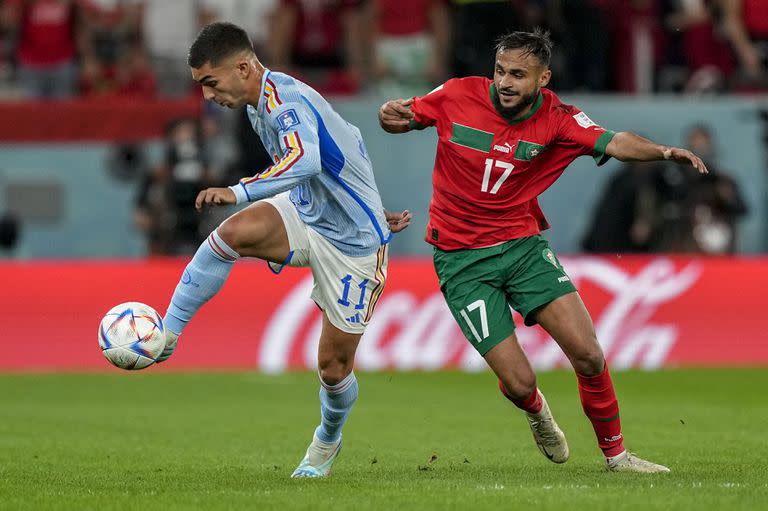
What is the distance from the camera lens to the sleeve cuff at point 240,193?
6863 millimetres

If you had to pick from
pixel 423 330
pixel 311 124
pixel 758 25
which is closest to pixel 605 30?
pixel 758 25

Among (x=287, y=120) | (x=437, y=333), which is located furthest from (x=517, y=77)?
(x=437, y=333)

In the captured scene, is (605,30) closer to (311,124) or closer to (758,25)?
(758,25)

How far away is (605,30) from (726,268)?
3.80 metres

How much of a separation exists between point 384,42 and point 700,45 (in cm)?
424

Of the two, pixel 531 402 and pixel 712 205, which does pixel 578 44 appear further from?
pixel 531 402

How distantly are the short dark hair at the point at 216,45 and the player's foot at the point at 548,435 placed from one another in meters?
2.63

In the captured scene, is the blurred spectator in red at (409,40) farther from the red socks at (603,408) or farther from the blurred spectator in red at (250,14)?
the red socks at (603,408)

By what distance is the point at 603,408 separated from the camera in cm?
779

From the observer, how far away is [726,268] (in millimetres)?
16016

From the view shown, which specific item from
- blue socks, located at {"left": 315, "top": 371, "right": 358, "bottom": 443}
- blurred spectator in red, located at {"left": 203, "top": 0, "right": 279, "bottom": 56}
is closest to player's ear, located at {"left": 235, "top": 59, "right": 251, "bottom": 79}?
blue socks, located at {"left": 315, "top": 371, "right": 358, "bottom": 443}

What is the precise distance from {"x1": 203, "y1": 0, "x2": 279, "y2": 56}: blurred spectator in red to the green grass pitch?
16.9 ft

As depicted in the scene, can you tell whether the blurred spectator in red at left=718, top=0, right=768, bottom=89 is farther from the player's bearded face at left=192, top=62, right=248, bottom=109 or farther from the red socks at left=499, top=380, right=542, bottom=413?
the player's bearded face at left=192, top=62, right=248, bottom=109

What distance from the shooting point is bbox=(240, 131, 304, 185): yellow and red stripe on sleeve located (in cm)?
712
